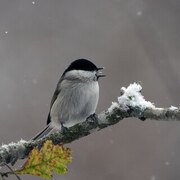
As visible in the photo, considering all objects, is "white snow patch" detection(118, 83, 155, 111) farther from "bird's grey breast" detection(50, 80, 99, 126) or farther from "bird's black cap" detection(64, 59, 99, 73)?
"bird's black cap" detection(64, 59, 99, 73)

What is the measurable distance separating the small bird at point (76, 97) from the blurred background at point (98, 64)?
1.44 metres

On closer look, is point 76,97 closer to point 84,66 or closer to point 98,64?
point 84,66

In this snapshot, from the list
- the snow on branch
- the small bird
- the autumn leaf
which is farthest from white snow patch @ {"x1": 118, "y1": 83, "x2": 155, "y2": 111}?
the small bird

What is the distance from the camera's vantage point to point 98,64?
19.3ft

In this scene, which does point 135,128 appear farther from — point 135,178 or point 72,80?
point 72,80

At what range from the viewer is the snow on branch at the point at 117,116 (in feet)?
5.32

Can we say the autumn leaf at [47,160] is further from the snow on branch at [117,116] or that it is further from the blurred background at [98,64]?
the blurred background at [98,64]

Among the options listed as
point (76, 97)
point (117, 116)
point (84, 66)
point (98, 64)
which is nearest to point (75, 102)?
point (76, 97)

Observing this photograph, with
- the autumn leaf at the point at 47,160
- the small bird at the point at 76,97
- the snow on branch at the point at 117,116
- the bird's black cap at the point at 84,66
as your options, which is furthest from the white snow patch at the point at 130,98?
the bird's black cap at the point at 84,66

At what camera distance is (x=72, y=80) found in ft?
10.3

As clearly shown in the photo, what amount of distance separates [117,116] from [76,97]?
124 cm

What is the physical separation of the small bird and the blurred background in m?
1.44

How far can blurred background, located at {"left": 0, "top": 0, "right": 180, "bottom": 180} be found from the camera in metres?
4.93

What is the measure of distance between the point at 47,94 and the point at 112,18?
1996mm
